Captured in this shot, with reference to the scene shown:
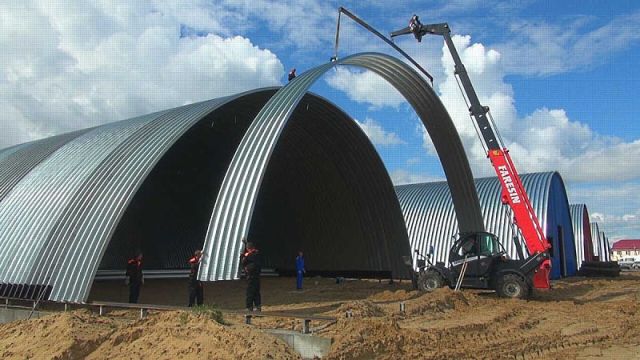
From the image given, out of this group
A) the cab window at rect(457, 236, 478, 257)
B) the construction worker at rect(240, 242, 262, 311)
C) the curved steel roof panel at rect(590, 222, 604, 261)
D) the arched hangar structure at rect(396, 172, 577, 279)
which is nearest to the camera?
the construction worker at rect(240, 242, 262, 311)

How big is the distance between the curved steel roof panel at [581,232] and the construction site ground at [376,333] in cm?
2264

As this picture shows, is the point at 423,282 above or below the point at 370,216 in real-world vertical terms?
below

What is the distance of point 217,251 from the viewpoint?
11.9m

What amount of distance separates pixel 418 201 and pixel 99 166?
2202 centimetres

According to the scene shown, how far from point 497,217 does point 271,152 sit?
20.1m

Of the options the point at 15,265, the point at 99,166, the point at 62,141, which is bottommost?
the point at 15,265

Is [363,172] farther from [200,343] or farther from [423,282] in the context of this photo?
[200,343]

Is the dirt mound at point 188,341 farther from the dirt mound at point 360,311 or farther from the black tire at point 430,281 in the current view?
the black tire at point 430,281

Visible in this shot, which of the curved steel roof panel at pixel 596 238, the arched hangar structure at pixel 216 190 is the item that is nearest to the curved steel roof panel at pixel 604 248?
the curved steel roof panel at pixel 596 238

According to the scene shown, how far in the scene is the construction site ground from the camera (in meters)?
8.81

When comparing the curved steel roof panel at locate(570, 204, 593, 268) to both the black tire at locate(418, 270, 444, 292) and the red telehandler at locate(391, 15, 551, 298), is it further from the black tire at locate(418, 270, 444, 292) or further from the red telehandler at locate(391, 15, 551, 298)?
the black tire at locate(418, 270, 444, 292)

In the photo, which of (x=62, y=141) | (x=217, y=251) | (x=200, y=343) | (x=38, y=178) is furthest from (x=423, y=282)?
(x=62, y=141)

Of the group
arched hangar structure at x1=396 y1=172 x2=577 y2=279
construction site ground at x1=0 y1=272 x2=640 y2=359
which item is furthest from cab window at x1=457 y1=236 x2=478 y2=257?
arched hangar structure at x1=396 y1=172 x2=577 y2=279

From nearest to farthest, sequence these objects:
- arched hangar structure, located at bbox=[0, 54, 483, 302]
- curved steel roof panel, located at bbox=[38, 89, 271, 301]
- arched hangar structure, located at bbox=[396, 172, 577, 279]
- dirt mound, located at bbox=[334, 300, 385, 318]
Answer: dirt mound, located at bbox=[334, 300, 385, 318]
curved steel roof panel, located at bbox=[38, 89, 271, 301]
arched hangar structure, located at bbox=[0, 54, 483, 302]
arched hangar structure, located at bbox=[396, 172, 577, 279]
